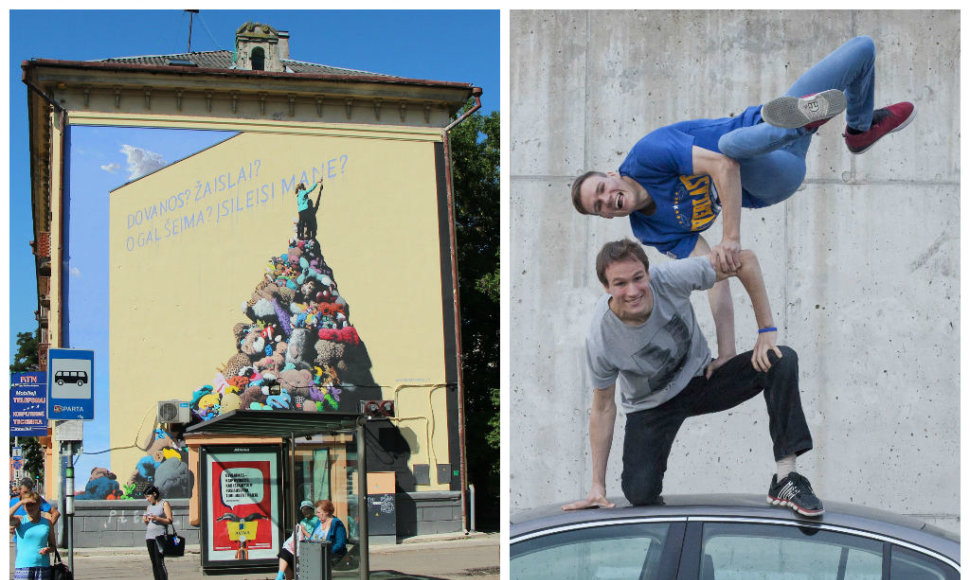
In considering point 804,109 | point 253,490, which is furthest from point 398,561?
point 804,109

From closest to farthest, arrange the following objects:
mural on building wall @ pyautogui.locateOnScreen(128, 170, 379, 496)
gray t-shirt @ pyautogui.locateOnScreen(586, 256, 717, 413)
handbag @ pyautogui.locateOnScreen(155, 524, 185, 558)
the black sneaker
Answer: the black sneaker
gray t-shirt @ pyautogui.locateOnScreen(586, 256, 717, 413)
handbag @ pyautogui.locateOnScreen(155, 524, 185, 558)
mural on building wall @ pyautogui.locateOnScreen(128, 170, 379, 496)

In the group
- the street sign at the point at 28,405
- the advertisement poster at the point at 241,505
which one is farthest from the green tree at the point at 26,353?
the advertisement poster at the point at 241,505

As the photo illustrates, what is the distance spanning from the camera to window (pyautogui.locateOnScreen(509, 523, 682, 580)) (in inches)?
249

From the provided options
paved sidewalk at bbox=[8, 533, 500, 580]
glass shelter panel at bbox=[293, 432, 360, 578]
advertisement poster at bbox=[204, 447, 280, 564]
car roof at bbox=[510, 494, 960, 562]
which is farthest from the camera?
paved sidewalk at bbox=[8, 533, 500, 580]

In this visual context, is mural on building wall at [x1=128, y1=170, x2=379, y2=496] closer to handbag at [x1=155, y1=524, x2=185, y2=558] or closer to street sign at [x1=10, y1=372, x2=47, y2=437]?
street sign at [x1=10, y1=372, x2=47, y2=437]

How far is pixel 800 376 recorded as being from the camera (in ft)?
26.7

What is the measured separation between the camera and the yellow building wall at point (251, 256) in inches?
792

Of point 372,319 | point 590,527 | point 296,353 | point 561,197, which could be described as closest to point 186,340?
point 296,353

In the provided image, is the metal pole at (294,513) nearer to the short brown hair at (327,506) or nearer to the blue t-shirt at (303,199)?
the short brown hair at (327,506)

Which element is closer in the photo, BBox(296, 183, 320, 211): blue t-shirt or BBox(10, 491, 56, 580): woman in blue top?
BBox(10, 491, 56, 580): woman in blue top

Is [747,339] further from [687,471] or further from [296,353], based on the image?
[296,353]

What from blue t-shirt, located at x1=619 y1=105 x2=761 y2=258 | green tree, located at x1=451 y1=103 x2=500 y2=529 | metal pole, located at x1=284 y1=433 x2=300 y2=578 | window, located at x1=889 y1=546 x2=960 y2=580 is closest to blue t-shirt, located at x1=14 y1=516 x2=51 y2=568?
metal pole, located at x1=284 y1=433 x2=300 y2=578

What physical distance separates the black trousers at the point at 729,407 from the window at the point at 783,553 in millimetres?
1618

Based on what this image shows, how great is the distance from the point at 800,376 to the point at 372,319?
13620 mm
